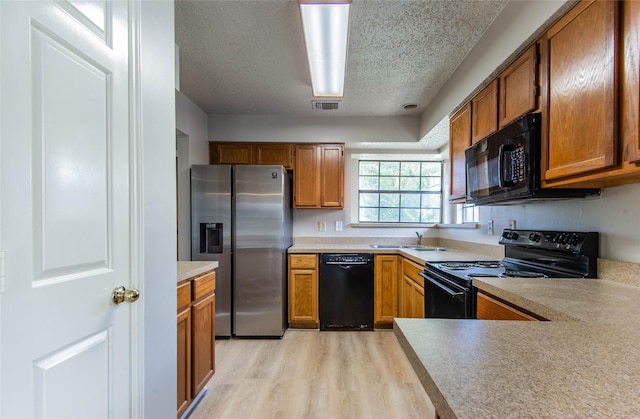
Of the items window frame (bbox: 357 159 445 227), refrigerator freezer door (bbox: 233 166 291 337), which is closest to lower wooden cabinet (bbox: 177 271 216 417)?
refrigerator freezer door (bbox: 233 166 291 337)

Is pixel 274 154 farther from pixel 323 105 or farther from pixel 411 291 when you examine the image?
pixel 411 291

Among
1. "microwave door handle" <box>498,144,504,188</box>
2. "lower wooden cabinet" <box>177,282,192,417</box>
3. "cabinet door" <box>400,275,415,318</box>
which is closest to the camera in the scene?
"lower wooden cabinet" <box>177,282,192,417</box>

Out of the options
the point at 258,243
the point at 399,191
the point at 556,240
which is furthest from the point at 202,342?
the point at 399,191

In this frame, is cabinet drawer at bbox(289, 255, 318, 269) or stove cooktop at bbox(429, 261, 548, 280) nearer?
stove cooktop at bbox(429, 261, 548, 280)

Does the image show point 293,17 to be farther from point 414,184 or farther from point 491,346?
point 414,184

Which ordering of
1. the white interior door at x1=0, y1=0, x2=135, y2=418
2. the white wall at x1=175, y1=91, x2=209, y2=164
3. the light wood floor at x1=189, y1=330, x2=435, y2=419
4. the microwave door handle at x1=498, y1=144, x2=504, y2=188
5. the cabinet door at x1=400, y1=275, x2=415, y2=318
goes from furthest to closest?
the white wall at x1=175, y1=91, x2=209, y2=164 → the cabinet door at x1=400, y1=275, x2=415, y2=318 → the light wood floor at x1=189, y1=330, x2=435, y2=419 → the microwave door handle at x1=498, y1=144, x2=504, y2=188 → the white interior door at x1=0, y1=0, x2=135, y2=418

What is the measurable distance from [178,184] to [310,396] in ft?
7.56

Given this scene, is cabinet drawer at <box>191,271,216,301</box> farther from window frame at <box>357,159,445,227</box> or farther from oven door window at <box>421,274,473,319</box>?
window frame at <box>357,159,445,227</box>

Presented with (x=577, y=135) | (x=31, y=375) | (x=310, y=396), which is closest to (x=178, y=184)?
(x=310, y=396)

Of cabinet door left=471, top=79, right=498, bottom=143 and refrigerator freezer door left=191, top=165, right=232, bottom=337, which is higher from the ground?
cabinet door left=471, top=79, right=498, bottom=143

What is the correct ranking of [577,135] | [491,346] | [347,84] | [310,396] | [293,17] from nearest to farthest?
[491,346] < [577,135] < [293,17] < [310,396] < [347,84]

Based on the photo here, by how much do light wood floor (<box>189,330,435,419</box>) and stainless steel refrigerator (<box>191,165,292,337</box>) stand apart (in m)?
0.30

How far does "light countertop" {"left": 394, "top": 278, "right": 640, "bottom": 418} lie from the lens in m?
0.47

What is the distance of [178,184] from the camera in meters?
3.06
